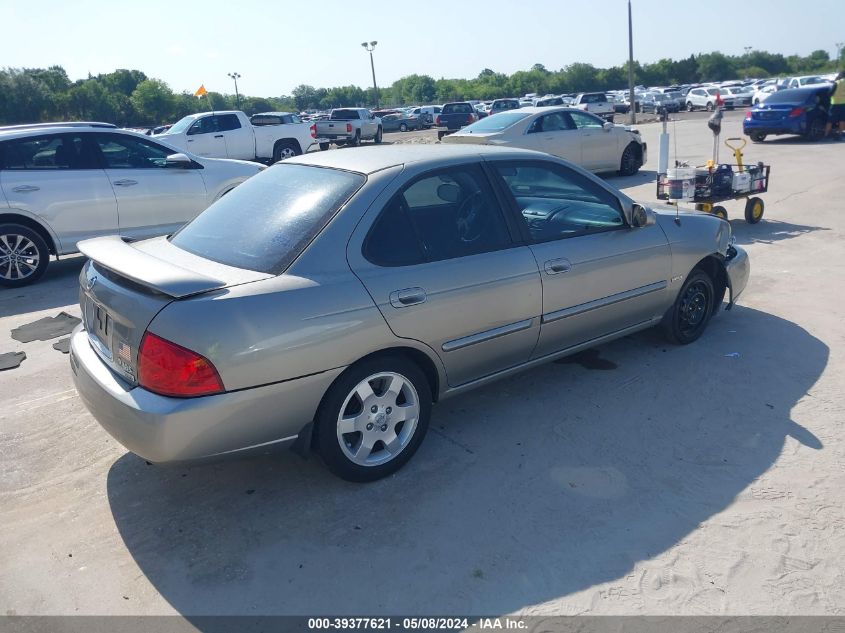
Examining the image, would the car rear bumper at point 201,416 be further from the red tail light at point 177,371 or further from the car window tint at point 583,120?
the car window tint at point 583,120

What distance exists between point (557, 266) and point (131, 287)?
7.99 feet

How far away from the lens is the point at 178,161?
8.59 meters

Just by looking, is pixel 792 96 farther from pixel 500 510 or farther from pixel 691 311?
pixel 500 510

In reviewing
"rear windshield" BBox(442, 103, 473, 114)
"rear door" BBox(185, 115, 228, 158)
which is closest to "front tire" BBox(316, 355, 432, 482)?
"rear door" BBox(185, 115, 228, 158)

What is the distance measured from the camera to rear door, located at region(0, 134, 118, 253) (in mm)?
7688

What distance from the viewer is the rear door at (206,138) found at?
56.4 feet

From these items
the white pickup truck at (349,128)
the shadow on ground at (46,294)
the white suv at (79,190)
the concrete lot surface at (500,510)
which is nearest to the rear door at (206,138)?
the white suv at (79,190)

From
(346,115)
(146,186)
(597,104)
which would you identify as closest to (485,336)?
(146,186)

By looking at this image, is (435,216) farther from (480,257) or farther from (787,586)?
(787,586)

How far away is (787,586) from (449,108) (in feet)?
113

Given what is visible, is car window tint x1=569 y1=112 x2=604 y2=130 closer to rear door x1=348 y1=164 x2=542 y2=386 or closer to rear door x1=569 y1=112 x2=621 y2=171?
rear door x1=569 y1=112 x2=621 y2=171

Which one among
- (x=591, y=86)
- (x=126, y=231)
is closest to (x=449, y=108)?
(x=126, y=231)

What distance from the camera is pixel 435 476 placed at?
3.70 meters

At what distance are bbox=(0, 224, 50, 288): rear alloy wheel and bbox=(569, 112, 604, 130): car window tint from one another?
34.0 ft
